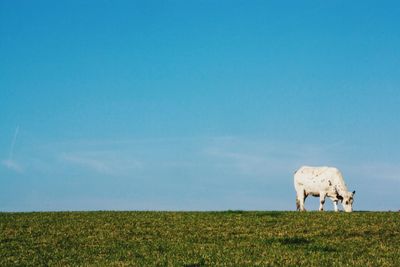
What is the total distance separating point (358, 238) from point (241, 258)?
7.59 metres

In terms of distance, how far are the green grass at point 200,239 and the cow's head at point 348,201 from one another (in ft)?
37.2

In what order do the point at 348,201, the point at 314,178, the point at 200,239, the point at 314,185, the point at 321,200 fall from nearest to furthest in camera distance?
1. the point at 200,239
2. the point at 348,201
3. the point at 321,200
4. the point at 314,185
5. the point at 314,178

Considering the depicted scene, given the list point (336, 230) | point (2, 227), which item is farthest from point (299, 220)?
point (2, 227)

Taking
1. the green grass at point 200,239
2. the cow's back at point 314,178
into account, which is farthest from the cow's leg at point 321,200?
the green grass at point 200,239

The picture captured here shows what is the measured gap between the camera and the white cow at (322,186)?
45188 millimetres

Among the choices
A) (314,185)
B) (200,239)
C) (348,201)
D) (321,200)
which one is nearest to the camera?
(200,239)

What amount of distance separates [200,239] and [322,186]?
74.8 feet

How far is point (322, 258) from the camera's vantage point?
1991 centimetres

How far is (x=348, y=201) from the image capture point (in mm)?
45156

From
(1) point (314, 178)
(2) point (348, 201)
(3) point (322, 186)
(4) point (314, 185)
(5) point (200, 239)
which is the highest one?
(1) point (314, 178)

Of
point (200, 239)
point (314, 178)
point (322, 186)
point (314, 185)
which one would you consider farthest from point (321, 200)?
point (200, 239)

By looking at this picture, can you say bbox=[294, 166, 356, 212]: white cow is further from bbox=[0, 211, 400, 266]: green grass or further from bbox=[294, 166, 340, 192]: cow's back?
bbox=[0, 211, 400, 266]: green grass

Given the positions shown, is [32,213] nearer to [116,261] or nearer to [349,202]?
[116,261]

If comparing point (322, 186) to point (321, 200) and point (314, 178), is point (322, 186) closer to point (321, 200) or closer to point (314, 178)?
point (314, 178)
